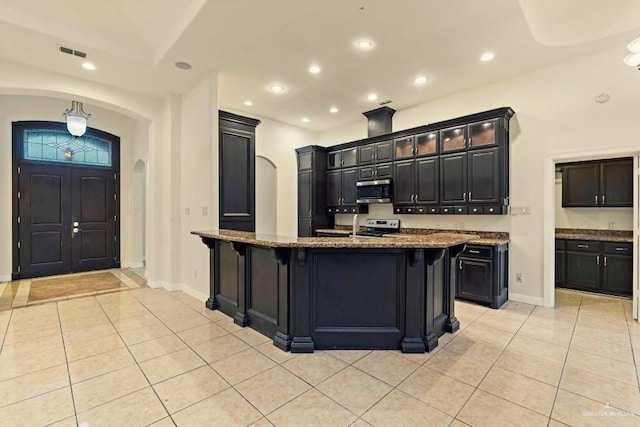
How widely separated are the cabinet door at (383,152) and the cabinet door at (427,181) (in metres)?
0.60

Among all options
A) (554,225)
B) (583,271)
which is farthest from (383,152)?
(583,271)

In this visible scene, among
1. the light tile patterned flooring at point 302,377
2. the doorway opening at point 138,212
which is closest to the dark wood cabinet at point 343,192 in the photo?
the light tile patterned flooring at point 302,377

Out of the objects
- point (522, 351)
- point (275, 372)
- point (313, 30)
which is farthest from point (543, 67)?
point (275, 372)

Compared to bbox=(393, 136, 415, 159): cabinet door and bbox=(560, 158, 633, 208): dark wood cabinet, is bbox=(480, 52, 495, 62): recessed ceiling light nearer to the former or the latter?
bbox=(393, 136, 415, 159): cabinet door

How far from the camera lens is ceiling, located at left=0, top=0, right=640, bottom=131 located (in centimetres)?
296

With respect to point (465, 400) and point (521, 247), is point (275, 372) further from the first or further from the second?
point (521, 247)

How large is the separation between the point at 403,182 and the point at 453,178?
0.84 meters

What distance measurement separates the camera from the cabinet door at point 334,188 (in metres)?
6.28

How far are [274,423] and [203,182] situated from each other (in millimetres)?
3211

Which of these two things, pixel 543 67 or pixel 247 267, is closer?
pixel 247 267

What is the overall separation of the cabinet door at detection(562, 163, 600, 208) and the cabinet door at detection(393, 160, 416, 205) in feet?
8.36

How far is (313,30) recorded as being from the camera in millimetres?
3252

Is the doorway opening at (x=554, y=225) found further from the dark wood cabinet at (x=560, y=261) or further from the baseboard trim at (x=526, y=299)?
the dark wood cabinet at (x=560, y=261)

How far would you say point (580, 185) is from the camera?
497 centimetres
